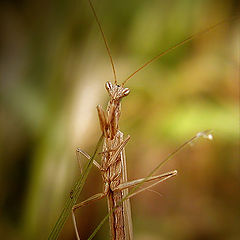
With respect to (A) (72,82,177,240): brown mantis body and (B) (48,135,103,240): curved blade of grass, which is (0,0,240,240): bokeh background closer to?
(A) (72,82,177,240): brown mantis body

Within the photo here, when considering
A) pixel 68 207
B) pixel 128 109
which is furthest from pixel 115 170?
pixel 128 109

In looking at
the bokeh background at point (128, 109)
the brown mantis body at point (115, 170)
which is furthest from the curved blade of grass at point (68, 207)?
the bokeh background at point (128, 109)

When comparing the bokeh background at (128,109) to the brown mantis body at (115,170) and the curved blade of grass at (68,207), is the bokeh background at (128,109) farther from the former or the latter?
the curved blade of grass at (68,207)

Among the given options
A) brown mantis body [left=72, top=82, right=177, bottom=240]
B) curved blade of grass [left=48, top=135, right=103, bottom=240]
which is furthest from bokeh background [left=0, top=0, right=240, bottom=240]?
curved blade of grass [left=48, top=135, right=103, bottom=240]

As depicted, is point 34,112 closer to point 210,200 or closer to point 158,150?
point 158,150

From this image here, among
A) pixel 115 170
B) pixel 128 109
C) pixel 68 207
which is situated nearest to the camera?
pixel 68 207

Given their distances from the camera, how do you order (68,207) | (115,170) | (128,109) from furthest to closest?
(128,109)
(115,170)
(68,207)

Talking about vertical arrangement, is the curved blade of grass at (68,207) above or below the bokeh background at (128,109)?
below

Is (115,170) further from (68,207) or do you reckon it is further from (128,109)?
(128,109)
